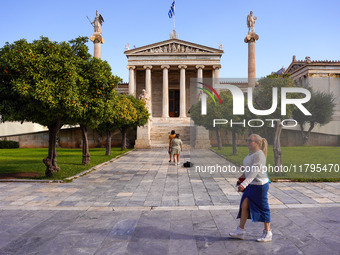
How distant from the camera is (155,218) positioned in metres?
6.49

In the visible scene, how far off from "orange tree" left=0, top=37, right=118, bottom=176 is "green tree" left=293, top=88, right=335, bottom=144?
28.4ft

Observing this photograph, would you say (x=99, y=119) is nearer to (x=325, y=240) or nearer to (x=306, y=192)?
(x=306, y=192)

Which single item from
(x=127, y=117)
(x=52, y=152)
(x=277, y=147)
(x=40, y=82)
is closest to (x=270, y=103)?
(x=277, y=147)

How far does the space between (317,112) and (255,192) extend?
8.73m

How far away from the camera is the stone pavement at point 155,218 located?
191 inches

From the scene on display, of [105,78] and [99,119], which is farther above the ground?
[105,78]

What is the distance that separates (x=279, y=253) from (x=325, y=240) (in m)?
1.11

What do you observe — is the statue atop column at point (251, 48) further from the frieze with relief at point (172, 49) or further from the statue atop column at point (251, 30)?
the frieze with relief at point (172, 49)

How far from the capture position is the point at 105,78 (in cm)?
1234

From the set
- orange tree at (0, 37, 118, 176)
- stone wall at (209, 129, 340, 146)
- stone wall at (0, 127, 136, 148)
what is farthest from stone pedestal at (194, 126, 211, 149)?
A: orange tree at (0, 37, 118, 176)

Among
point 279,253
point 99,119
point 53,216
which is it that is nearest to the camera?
point 279,253

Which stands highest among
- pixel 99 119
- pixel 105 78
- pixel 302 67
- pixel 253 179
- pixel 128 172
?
pixel 302 67

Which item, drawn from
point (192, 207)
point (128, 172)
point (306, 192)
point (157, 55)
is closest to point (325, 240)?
point (192, 207)

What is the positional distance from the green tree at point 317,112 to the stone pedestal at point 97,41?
36822 millimetres
